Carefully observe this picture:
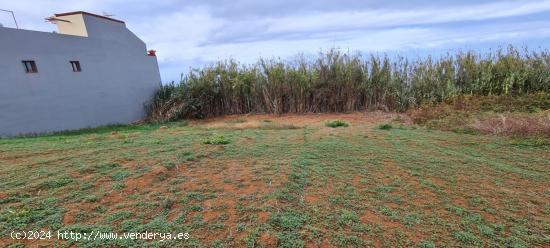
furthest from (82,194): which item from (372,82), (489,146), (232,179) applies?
(372,82)

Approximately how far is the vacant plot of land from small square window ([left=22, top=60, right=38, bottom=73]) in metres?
3.57

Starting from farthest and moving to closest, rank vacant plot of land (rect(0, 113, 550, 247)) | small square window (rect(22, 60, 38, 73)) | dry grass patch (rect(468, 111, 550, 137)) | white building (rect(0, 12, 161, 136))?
small square window (rect(22, 60, 38, 73)), white building (rect(0, 12, 161, 136)), dry grass patch (rect(468, 111, 550, 137)), vacant plot of land (rect(0, 113, 550, 247))

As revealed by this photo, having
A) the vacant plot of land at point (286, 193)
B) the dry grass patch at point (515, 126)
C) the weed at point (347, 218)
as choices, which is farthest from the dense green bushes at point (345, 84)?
the weed at point (347, 218)

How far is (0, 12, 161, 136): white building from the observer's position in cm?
623

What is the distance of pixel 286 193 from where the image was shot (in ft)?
7.64

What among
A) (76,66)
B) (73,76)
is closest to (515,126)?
(73,76)

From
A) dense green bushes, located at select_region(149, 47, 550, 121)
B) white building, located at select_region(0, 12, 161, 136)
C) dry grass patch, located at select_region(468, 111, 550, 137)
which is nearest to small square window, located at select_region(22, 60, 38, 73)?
white building, located at select_region(0, 12, 161, 136)

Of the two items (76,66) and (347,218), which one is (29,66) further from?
(347,218)

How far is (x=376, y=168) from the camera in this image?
2.99 meters

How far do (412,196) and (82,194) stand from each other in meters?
2.48

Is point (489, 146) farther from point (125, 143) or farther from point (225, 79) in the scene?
point (225, 79)

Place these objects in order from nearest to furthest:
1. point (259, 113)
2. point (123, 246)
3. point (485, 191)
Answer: point (123, 246) < point (485, 191) < point (259, 113)

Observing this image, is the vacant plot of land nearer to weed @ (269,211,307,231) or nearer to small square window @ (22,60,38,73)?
weed @ (269,211,307,231)

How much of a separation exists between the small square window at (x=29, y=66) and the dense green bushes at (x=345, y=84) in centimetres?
307
